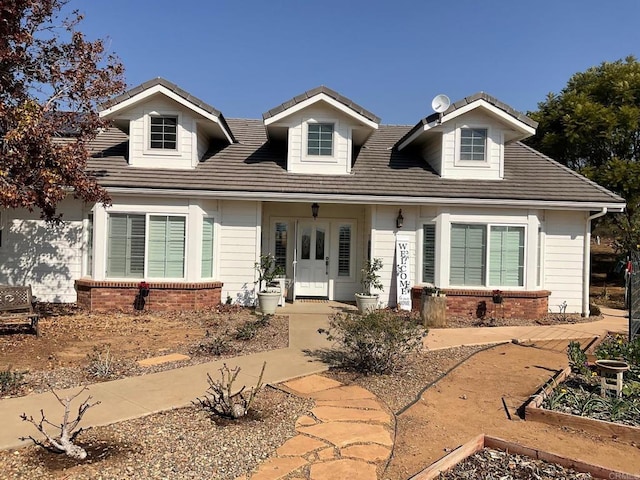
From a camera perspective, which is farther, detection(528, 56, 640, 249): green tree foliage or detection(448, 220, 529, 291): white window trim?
detection(528, 56, 640, 249): green tree foliage

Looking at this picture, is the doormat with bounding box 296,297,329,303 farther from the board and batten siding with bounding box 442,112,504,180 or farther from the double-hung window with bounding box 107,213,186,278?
the board and batten siding with bounding box 442,112,504,180

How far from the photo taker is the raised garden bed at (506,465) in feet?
11.8

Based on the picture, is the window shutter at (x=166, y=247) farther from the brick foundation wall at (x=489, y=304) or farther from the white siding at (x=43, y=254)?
the brick foundation wall at (x=489, y=304)

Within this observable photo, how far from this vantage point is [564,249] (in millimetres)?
12422

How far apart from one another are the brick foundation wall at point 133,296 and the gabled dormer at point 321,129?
4.31m

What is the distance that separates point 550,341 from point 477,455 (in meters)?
6.16

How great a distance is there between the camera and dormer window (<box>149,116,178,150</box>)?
12250 mm

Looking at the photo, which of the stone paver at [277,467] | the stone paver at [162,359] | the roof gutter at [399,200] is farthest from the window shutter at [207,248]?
the stone paver at [277,467]

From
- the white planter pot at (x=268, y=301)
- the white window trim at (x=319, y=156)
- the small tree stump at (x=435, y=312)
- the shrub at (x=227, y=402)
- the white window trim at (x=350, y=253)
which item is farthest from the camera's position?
the white window trim at (x=350, y=253)

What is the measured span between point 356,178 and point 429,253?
286cm

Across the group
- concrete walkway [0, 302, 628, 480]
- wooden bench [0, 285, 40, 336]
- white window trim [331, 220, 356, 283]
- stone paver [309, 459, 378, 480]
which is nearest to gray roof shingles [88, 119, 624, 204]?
white window trim [331, 220, 356, 283]

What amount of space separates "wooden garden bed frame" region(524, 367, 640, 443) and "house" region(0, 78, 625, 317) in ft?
22.4

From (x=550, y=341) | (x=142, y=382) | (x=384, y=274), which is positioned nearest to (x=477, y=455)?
(x=142, y=382)

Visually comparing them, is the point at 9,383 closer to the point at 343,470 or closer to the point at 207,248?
the point at 343,470
